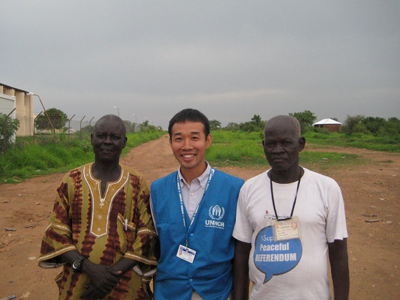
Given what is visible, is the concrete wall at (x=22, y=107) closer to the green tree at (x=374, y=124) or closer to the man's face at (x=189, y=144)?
the man's face at (x=189, y=144)

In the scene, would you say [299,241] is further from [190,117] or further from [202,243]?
[190,117]

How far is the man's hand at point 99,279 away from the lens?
1721 mm

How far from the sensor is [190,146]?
1957 millimetres

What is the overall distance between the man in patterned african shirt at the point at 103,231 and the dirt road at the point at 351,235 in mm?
1731

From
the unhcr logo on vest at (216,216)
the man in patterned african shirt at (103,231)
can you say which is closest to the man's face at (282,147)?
the unhcr logo on vest at (216,216)

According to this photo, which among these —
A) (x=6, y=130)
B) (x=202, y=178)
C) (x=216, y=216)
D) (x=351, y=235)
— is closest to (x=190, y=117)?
(x=202, y=178)

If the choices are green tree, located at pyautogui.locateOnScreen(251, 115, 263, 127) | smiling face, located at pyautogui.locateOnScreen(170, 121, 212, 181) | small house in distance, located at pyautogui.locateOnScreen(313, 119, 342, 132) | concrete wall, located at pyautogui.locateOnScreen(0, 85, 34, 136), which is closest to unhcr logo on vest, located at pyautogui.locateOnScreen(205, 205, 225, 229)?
smiling face, located at pyautogui.locateOnScreen(170, 121, 212, 181)

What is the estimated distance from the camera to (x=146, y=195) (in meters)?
2.04

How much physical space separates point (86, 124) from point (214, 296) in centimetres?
2111

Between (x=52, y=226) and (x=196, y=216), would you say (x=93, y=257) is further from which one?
(x=196, y=216)

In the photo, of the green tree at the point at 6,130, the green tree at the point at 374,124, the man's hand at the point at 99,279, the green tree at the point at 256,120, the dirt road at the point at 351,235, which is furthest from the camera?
the green tree at the point at 256,120

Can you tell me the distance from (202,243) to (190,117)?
2.65ft

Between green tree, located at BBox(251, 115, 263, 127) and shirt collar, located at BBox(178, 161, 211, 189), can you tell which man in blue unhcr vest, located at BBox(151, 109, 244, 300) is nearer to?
shirt collar, located at BBox(178, 161, 211, 189)

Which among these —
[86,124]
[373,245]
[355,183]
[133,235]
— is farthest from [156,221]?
[86,124]
